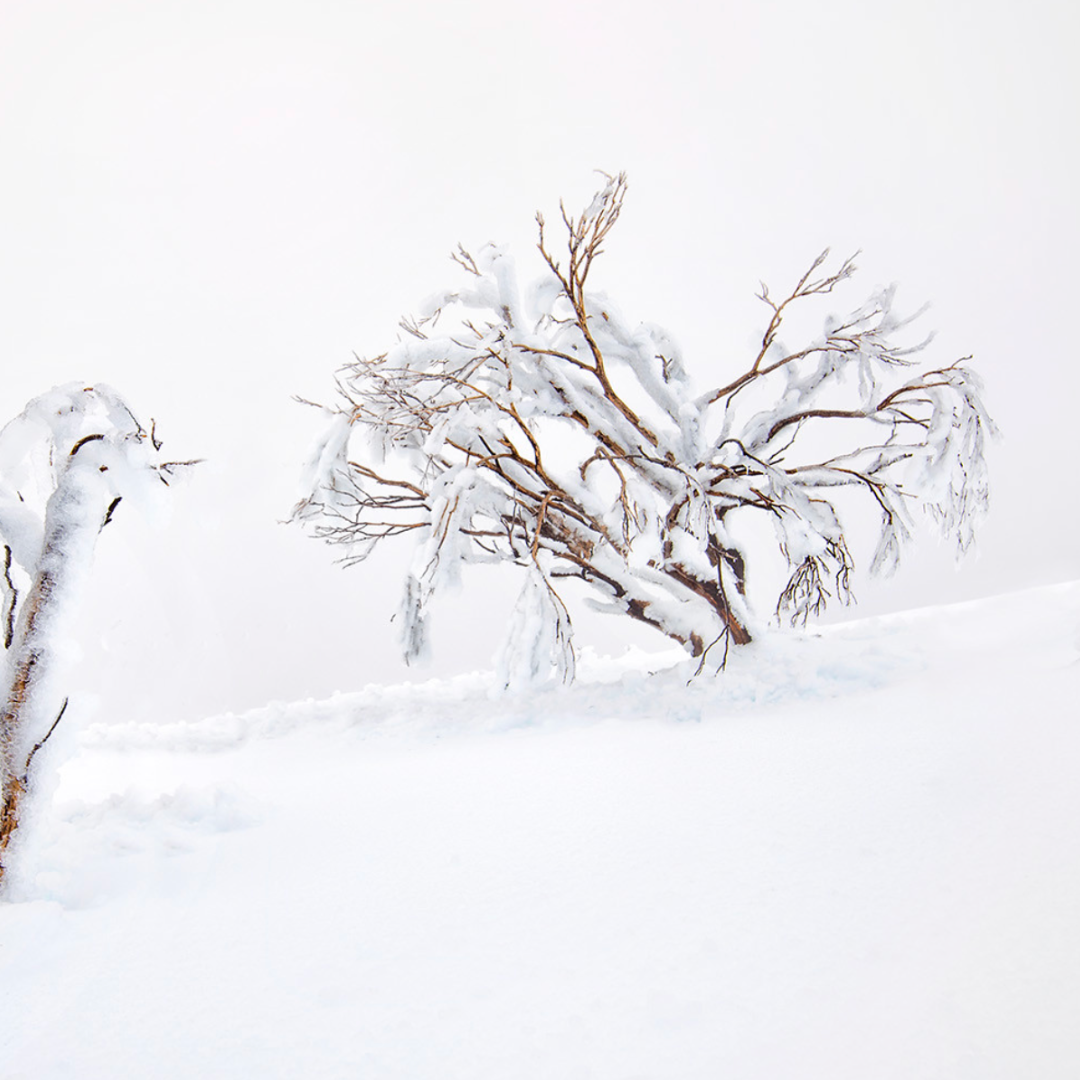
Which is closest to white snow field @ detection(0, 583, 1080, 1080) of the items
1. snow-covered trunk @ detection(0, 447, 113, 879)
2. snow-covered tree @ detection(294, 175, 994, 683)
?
snow-covered trunk @ detection(0, 447, 113, 879)

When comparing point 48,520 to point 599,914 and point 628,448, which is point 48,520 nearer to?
point 599,914

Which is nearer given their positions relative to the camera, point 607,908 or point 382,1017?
point 382,1017

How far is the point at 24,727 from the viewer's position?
1.70 meters

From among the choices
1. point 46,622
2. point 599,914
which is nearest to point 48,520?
point 46,622

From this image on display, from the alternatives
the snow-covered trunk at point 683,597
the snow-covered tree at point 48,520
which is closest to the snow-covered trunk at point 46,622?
the snow-covered tree at point 48,520

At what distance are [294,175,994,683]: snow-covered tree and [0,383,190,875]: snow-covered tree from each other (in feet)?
6.26

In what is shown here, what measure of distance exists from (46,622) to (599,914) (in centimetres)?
172

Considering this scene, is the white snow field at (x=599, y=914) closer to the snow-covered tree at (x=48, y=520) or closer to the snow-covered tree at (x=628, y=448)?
the snow-covered tree at (x=48, y=520)

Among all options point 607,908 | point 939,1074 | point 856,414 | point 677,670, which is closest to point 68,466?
point 607,908

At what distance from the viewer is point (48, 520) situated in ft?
5.96

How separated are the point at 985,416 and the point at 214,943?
202 inches

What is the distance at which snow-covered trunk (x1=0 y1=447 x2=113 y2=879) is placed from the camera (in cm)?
168

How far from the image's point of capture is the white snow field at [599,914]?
3.27 ft

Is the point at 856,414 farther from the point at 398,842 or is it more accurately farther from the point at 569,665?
the point at 398,842
